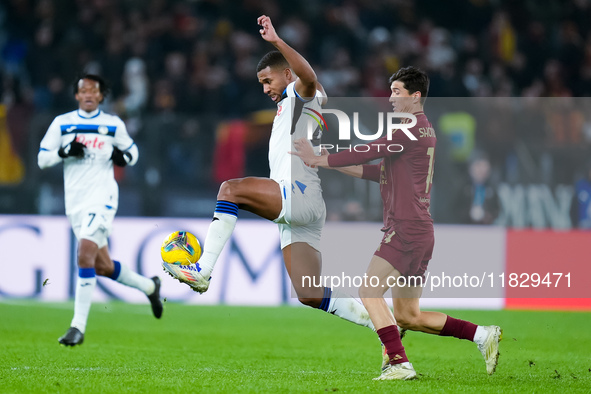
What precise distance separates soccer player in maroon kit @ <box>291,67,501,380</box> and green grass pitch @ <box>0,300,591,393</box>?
308 mm

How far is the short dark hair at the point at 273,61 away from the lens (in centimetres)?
621

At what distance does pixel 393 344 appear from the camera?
18.9ft

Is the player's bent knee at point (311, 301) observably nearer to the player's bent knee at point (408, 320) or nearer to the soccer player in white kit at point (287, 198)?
the soccer player in white kit at point (287, 198)

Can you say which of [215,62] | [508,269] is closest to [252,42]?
[215,62]

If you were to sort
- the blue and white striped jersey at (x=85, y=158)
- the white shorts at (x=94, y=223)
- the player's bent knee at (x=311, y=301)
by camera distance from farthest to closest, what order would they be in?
the blue and white striped jersey at (x=85, y=158) < the white shorts at (x=94, y=223) < the player's bent knee at (x=311, y=301)

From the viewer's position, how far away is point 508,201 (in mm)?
11492

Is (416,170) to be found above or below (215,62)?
below

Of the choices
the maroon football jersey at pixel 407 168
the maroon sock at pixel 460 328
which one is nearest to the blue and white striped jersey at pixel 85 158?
the maroon football jersey at pixel 407 168

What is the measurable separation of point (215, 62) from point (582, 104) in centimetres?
593

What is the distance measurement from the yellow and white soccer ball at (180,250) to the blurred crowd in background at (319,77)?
18.6 feet

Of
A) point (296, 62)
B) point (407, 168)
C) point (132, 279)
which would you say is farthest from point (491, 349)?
point (132, 279)

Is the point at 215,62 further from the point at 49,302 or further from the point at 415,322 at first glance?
the point at 415,322

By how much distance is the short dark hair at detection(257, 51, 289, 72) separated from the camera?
20.4ft

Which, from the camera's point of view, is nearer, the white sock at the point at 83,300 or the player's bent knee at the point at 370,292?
the player's bent knee at the point at 370,292
